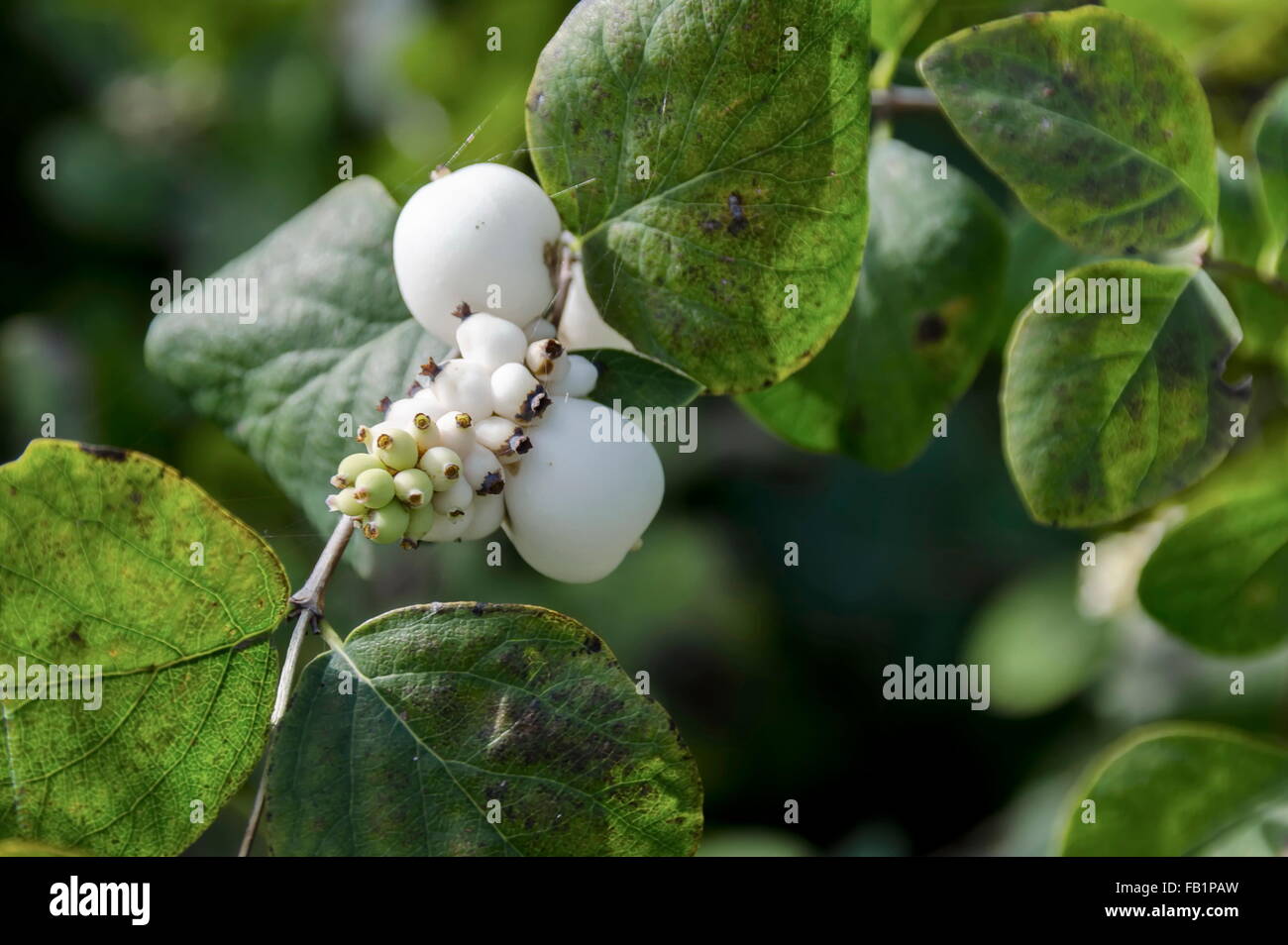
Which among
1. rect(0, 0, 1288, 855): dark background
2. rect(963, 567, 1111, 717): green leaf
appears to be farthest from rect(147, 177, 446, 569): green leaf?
rect(963, 567, 1111, 717): green leaf

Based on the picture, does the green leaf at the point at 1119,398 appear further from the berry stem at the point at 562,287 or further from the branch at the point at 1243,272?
the berry stem at the point at 562,287

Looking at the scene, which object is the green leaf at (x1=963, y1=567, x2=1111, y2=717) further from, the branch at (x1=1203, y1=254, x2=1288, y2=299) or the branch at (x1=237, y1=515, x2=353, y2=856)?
the branch at (x1=237, y1=515, x2=353, y2=856)

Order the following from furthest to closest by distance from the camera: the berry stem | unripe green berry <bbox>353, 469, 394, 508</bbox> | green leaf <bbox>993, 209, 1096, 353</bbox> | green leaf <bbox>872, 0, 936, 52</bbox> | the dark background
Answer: the dark background, green leaf <bbox>993, 209, 1096, 353</bbox>, green leaf <bbox>872, 0, 936, 52</bbox>, the berry stem, unripe green berry <bbox>353, 469, 394, 508</bbox>

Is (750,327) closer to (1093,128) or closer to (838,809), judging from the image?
(1093,128)

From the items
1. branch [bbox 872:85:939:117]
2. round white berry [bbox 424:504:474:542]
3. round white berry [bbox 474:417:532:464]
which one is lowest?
round white berry [bbox 424:504:474:542]

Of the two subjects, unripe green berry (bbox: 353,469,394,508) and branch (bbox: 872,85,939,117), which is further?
branch (bbox: 872,85,939,117)

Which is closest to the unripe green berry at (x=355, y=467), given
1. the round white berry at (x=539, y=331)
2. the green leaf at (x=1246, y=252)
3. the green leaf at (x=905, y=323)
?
the round white berry at (x=539, y=331)
